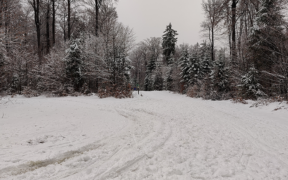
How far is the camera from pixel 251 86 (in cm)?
909

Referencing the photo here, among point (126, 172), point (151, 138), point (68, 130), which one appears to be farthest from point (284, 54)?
point (68, 130)

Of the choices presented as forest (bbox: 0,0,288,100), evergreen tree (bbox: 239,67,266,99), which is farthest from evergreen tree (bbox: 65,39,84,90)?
evergreen tree (bbox: 239,67,266,99)

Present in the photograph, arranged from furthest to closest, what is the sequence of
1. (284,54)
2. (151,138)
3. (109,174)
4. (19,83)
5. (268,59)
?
(19,83) → (268,59) → (284,54) → (151,138) → (109,174)

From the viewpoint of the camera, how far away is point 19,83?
14.5m

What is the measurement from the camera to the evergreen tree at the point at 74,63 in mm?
13148

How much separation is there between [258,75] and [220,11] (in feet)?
22.8

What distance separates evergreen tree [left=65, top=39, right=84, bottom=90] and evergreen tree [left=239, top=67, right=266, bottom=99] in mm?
12970

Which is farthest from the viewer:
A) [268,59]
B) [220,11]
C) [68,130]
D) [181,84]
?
[181,84]

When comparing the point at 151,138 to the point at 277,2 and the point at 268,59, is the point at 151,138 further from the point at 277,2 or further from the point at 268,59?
the point at 277,2

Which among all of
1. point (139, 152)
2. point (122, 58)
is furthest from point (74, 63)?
point (139, 152)

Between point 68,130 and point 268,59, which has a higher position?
point 268,59

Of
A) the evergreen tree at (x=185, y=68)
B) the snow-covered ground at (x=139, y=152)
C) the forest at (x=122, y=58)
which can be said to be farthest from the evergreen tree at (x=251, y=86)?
the evergreen tree at (x=185, y=68)

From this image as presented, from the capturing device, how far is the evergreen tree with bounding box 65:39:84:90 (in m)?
13.1

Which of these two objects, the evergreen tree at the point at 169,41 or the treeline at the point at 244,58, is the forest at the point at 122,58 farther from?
the evergreen tree at the point at 169,41
